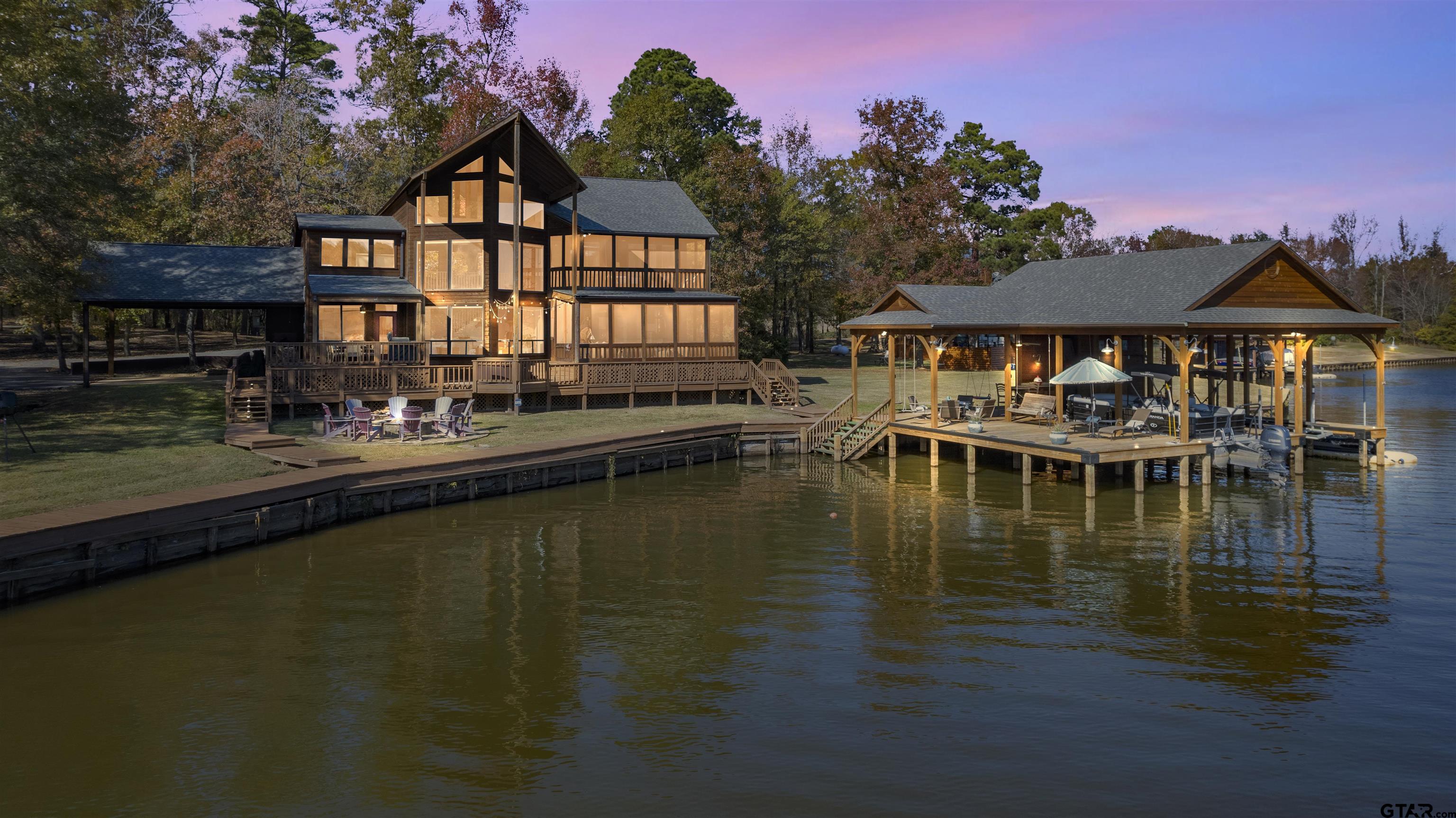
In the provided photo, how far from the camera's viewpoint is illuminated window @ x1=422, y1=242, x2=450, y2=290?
4041 centimetres

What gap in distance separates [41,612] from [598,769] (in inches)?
430

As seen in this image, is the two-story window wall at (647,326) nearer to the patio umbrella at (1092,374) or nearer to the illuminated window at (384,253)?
the illuminated window at (384,253)

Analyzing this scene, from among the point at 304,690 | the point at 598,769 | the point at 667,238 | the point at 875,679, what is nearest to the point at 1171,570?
the point at 875,679

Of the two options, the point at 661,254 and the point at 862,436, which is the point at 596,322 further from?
the point at 862,436

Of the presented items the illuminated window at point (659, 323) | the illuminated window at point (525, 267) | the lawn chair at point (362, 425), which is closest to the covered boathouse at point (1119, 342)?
the illuminated window at point (659, 323)

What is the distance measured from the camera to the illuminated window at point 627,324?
4075 centimetres

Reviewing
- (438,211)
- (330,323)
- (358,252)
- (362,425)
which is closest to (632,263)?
(438,211)

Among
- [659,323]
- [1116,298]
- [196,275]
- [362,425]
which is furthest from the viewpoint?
[659,323]

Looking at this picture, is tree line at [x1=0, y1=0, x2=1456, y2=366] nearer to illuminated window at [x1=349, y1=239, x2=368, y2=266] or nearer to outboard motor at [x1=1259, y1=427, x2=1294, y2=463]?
illuminated window at [x1=349, y1=239, x2=368, y2=266]

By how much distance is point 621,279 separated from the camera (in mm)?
42781

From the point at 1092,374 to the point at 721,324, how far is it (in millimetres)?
18764

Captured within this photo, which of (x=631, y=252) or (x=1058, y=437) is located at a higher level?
(x=631, y=252)

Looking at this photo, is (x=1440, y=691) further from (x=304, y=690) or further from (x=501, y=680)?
(x=304, y=690)

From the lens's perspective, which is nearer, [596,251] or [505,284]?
[505,284]
